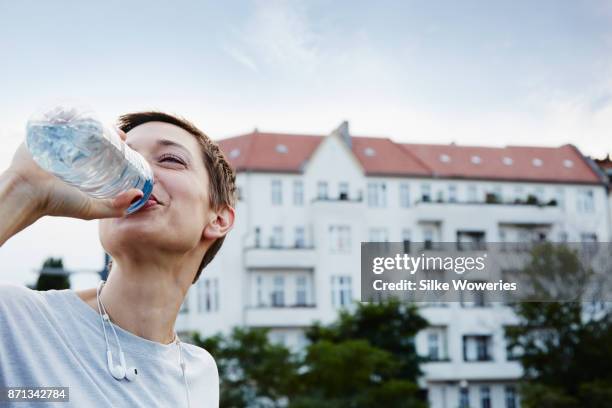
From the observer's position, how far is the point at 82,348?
2.38m

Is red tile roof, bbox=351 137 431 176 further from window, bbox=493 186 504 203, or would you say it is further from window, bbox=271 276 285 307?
window, bbox=271 276 285 307

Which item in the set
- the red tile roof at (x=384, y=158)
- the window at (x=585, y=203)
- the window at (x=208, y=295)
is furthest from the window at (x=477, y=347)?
the window at (x=208, y=295)

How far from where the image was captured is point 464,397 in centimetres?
4838

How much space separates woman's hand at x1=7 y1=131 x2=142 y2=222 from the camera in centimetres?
190

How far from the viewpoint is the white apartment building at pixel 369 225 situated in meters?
46.1

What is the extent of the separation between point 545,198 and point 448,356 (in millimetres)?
12086

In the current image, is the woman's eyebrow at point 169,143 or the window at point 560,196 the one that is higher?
Result: the window at point 560,196

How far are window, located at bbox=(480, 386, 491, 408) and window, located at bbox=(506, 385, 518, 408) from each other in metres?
1.12

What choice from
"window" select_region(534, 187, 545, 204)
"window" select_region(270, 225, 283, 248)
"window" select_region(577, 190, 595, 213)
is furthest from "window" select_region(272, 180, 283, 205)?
"window" select_region(577, 190, 595, 213)

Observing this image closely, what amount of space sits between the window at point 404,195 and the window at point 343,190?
3646 mm

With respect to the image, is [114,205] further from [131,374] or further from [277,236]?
[277,236]

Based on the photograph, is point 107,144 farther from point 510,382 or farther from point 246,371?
point 510,382

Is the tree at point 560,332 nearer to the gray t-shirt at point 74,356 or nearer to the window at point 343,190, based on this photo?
the window at point 343,190

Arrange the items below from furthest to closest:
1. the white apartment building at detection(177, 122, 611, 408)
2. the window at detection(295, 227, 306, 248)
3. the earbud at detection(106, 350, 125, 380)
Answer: the window at detection(295, 227, 306, 248), the white apartment building at detection(177, 122, 611, 408), the earbud at detection(106, 350, 125, 380)
